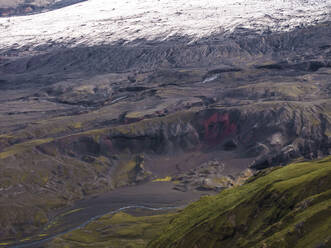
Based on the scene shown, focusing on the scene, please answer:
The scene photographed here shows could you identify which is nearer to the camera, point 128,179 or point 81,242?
Answer: point 81,242

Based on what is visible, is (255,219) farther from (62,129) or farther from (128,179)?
(62,129)

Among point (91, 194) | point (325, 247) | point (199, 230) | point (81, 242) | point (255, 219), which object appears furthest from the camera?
point (91, 194)

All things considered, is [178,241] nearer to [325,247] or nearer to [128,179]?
[325,247]

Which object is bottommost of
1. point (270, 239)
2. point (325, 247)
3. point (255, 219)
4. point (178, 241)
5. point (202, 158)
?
point (202, 158)

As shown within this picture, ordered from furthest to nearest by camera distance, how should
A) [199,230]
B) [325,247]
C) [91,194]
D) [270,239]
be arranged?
[91,194] → [199,230] → [270,239] → [325,247]

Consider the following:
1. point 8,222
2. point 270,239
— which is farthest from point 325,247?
point 8,222

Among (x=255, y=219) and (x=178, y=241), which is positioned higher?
(x=255, y=219)

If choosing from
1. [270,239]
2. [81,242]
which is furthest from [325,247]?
[81,242]
